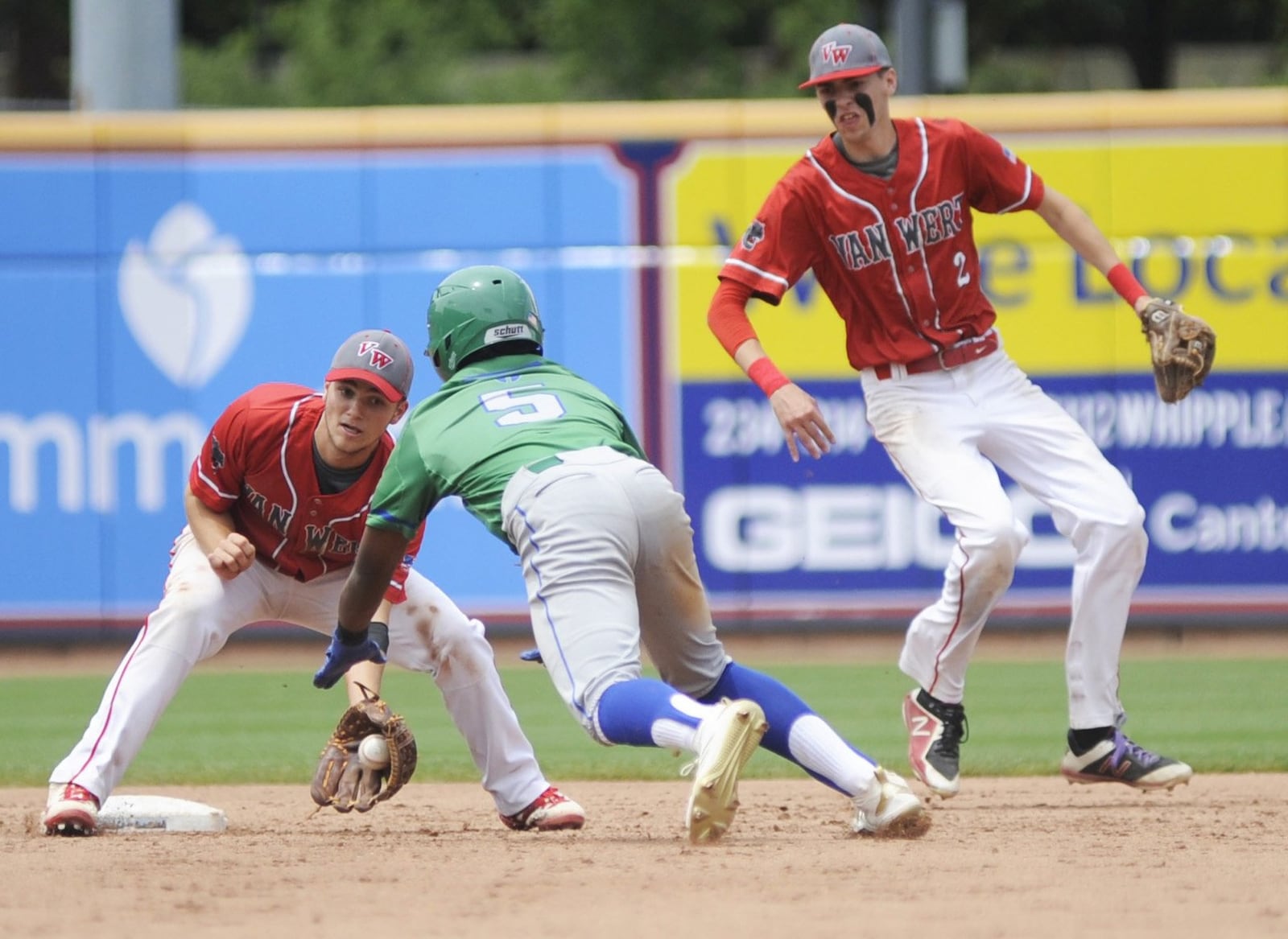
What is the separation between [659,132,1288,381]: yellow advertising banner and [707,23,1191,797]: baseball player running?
5.25 metres

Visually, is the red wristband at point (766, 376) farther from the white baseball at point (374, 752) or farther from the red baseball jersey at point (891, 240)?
the white baseball at point (374, 752)

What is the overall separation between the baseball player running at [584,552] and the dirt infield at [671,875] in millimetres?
272

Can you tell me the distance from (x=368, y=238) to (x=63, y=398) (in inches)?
77.5

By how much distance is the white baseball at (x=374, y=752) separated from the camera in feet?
16.7

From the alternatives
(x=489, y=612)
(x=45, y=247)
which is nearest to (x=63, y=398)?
(x=45, y=247)

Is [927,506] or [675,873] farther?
[927,506]

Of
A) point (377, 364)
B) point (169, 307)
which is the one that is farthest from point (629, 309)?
point (377, 364)

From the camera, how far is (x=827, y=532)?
1109 cm

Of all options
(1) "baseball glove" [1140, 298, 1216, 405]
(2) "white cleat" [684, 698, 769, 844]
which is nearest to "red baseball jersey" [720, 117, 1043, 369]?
(1) "baseball glove" [1140, 298, 1216, 405]

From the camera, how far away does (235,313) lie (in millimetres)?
11289

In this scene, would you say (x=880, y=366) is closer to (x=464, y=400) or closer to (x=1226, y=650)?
(x=464, y=400)

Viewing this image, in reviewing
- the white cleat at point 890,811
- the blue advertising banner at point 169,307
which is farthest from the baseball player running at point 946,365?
the blue advertising banner at point 169,307

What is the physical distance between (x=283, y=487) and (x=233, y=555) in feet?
0.81

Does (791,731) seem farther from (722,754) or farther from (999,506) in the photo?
(999,506)
